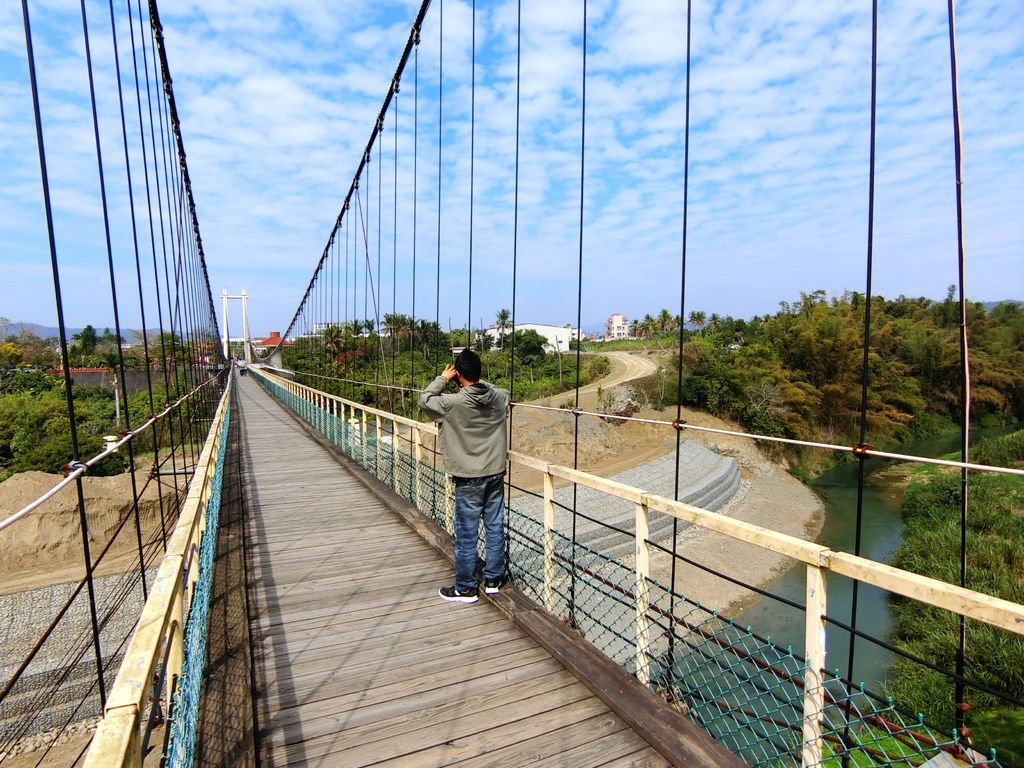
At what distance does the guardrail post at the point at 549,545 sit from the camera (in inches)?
92.2

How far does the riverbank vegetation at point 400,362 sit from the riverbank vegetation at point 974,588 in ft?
25.7

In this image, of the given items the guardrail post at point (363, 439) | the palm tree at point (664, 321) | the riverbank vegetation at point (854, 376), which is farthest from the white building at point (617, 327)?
the guardrail post at point (363, 439)

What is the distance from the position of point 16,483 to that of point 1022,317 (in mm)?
31272

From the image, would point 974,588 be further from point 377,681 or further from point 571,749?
point 377,681

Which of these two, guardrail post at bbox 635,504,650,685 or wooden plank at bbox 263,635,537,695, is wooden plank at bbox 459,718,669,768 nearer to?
guardrail post at bbox 635,504,650,685

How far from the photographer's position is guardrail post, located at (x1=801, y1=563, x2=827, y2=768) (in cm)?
129

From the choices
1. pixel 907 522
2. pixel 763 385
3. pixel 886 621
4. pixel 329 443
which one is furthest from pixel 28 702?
pixel 763 385

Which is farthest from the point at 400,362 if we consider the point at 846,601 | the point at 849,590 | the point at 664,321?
the point at 664,321

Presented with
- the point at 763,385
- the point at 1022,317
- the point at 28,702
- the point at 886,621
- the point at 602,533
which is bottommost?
the point at 28,702

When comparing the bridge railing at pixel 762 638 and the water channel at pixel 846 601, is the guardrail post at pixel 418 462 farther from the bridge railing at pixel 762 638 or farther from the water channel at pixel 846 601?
the water channel at pixel 846 601

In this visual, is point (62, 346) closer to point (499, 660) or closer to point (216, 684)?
point (216, 684)

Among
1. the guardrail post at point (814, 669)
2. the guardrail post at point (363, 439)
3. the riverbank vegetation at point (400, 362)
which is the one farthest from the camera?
the riverbank vegetation at point (400, 362)

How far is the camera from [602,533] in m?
14.7

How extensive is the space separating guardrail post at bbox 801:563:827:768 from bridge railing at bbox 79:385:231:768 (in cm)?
134
